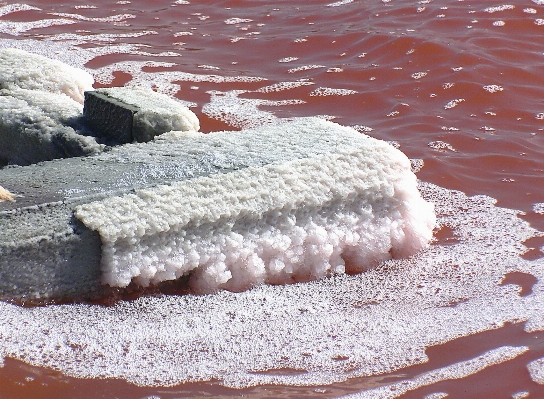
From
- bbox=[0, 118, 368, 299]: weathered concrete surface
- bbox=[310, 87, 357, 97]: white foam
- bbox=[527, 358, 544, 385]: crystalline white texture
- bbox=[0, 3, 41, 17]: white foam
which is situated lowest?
bbox=[527, 358, 544, 385]: crystalline white texture

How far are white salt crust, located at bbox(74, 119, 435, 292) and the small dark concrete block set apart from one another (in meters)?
0.45

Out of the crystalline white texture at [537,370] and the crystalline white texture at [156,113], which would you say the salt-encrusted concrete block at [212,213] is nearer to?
the crystalline white texture at [156,113]

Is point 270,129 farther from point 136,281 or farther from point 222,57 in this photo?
point 222,57

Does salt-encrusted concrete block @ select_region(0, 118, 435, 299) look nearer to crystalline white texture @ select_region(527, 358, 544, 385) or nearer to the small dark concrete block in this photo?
the small dark concrete block

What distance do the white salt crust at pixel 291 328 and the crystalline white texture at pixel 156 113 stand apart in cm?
67

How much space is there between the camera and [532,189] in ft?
9.23

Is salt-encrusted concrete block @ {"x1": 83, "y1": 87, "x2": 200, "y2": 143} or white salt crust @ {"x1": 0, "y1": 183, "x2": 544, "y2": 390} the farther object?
salt-encrusted concrete block @ {"x1": 83, "y1": 87, "x2": 200, "y2": 143}

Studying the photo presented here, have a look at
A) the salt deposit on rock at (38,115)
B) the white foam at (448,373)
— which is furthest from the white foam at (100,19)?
the white foam at (448,373)

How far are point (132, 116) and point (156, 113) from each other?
0.25ft

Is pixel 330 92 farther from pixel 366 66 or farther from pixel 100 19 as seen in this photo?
pixel 100 19

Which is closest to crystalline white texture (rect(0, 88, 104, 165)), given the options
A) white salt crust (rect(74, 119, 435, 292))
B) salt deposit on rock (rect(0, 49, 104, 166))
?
salt deposit on rock (rect(0, 49, 104, 166))

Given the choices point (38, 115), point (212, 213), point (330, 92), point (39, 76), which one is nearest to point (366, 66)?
point (330, 92)

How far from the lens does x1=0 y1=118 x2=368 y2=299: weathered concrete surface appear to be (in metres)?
1.77

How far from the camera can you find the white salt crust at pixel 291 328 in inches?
65.0
